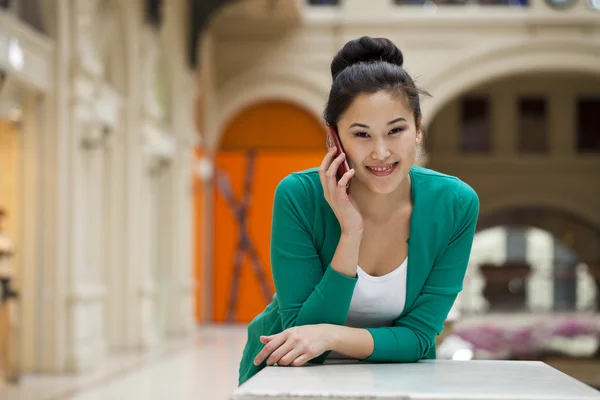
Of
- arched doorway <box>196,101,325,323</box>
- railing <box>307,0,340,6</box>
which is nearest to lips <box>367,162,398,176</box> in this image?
arched doorway <box>196,101,325,323</box>

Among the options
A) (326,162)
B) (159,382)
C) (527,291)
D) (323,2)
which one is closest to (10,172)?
(159,382)

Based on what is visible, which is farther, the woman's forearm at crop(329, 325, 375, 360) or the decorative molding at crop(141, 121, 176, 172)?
the decorative molding at crop(141, 121, 176, 172)

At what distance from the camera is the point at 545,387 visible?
167 cm

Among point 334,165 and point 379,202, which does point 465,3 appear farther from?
point 334,165

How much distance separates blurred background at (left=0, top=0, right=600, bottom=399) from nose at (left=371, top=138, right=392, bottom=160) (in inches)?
164

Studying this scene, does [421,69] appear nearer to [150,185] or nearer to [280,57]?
[280,57]

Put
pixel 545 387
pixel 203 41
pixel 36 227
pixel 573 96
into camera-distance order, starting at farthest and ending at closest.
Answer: pixel 573 96 → pixel 203 41 → pixel 36 227 → pixel 545 387

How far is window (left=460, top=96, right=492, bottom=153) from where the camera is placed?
955 inches

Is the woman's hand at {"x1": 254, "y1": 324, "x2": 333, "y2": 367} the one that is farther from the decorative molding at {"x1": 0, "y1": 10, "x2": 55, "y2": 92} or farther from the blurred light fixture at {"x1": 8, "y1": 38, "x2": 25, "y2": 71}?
the blurred light fixture at {"x1": 8, "y1": 38, "x2": 25, "y2": 71}

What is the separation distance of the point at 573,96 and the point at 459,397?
2386 cm

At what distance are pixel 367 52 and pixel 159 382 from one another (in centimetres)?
782

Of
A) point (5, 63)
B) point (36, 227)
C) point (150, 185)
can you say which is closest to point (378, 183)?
point (5, 63)

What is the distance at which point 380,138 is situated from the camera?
2.17 meters

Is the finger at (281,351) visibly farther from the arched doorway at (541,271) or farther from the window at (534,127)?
the window at (534,127)
